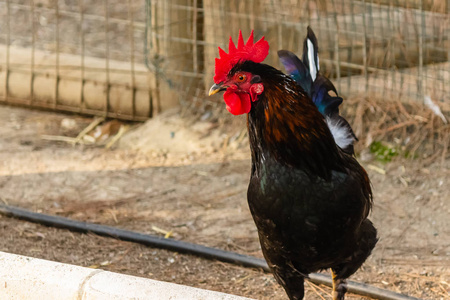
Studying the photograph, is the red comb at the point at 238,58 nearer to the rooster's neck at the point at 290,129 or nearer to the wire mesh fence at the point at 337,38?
the rooster's neck at the point at 290,129

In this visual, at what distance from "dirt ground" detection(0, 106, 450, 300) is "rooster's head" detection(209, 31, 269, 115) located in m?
1.43

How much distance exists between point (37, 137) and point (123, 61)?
3.99ft

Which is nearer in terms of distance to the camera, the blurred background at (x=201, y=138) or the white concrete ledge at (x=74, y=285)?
the white concrete ledge at (x=74, y=285)

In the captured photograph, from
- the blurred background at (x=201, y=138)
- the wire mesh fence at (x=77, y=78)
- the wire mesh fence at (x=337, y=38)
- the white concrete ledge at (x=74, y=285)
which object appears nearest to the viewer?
the white concrete ledge at (x=74, y=285)

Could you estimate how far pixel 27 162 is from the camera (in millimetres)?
5562

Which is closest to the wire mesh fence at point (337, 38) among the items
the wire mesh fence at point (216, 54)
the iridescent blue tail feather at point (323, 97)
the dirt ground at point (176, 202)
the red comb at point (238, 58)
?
the wire mesh fence at point (216, 54)

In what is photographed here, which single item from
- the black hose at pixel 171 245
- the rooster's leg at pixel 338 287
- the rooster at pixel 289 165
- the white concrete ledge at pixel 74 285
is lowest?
the black hose at pixel 171 245

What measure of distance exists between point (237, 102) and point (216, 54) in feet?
10.4

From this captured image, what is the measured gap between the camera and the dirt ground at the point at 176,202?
3.99 metres

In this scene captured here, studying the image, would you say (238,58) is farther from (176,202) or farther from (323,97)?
(176,202)

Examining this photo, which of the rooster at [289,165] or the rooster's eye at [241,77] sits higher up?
the rooster's eye at [241,77]

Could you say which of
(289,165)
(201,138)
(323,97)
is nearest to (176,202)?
(201,138)

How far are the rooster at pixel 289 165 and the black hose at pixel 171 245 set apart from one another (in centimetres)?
76

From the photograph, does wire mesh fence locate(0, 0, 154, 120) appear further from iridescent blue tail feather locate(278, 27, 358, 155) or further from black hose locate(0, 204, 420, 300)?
iridescent blue tail feather locate(278, 27, 358, 155)
